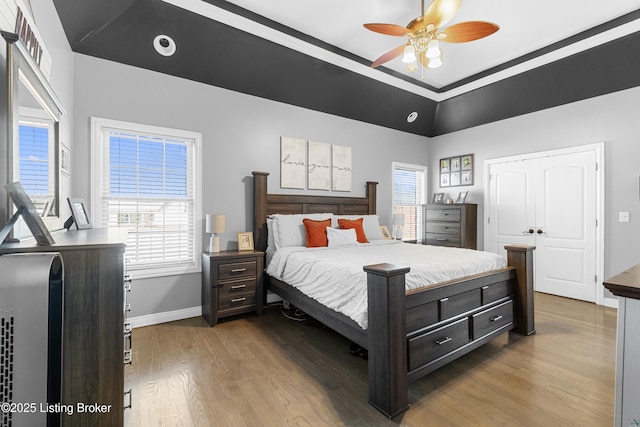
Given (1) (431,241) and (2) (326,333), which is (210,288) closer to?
(2) (326,333)

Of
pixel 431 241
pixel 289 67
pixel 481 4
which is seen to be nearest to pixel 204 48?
pixel 289 67

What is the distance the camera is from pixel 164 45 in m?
3.08

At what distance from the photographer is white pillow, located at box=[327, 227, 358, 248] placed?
3.67 meters

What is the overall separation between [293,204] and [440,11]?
8.91 ft

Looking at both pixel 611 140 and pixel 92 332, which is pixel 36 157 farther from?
pixel 611 140

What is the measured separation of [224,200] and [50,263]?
273 cm

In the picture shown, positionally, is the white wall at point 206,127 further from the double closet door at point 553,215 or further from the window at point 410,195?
the double closet door at point 553,215

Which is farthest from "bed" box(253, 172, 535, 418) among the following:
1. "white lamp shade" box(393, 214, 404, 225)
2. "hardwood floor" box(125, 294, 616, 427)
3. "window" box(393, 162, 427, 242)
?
"window" box(393, 162, 427, 242)

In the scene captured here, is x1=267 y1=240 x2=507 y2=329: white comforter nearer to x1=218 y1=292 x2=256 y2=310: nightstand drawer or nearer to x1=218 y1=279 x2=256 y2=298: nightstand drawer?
x1=218 y1=279 x2=256 y2=298: nightstand drawer

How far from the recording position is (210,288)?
3166mm

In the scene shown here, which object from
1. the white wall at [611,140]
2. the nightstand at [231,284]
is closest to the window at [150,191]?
the nightstand at [231,284]

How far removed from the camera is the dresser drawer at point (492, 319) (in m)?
2.42

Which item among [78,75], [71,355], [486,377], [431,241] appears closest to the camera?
[71,355]

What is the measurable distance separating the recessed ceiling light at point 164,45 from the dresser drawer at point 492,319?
3901 millimetres
